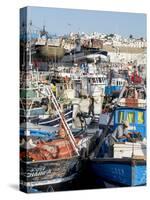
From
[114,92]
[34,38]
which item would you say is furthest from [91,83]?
[34,38]

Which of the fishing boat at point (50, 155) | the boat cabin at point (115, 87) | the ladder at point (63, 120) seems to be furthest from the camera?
the boat cabin at point (115, 87)

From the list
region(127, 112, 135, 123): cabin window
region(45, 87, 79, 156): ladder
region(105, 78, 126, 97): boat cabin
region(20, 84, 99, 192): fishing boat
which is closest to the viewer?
region(20, 84, 99, 192): fishing boat

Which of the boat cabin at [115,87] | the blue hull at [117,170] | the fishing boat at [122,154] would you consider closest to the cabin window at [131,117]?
the fishing boat at [122,154]

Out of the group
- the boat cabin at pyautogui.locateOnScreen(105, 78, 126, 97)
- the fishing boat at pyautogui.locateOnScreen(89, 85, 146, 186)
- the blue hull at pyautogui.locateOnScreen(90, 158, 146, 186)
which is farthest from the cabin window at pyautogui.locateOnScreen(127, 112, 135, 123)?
the blue hull at pyautogui.locateOnScreen(90, 158, 146, 186)

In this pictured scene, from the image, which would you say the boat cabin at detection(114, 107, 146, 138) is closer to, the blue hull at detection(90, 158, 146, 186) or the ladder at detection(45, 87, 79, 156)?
the blue hull at detection(90, 158, 146, 186)

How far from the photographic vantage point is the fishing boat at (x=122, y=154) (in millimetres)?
9594

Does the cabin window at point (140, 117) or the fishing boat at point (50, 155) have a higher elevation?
the cabin window at point (140, 117)

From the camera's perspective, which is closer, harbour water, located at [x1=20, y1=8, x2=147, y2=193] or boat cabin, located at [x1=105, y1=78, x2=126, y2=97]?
harbour water, located at [x1=20, y1=8, x2=147, y2=193]

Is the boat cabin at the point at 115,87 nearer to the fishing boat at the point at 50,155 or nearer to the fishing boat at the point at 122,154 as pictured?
the fishing boat at the point at 122,154

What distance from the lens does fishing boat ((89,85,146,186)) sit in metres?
9.59

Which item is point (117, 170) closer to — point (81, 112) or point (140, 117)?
point (140, 117)

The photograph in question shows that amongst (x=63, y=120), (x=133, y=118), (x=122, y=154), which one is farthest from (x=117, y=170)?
(x=63, y=120)

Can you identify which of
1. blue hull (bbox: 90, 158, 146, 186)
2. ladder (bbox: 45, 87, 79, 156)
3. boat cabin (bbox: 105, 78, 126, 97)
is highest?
boat cabin (bbox: 105, 78, 126, 97)

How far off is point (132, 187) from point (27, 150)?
5.15 ft
